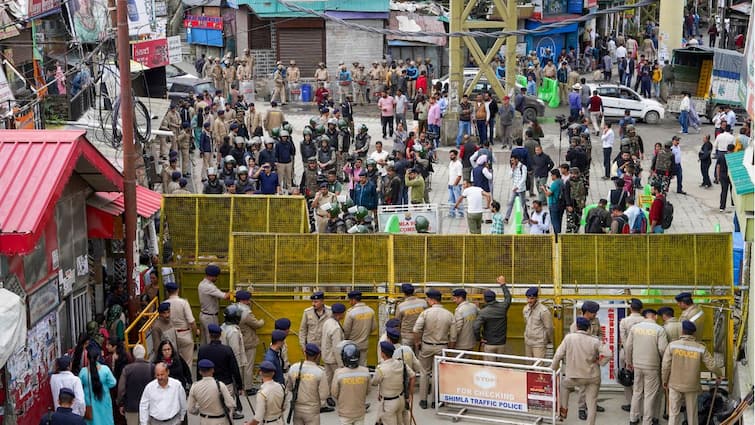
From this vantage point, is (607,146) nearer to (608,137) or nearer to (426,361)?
(608,137)

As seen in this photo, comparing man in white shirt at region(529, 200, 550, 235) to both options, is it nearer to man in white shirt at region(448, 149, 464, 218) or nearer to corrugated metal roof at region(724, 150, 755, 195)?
corrugated metal roof at region(724, 150, 755, 195)

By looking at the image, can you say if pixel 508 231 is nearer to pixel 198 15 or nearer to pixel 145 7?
pixel 145 7

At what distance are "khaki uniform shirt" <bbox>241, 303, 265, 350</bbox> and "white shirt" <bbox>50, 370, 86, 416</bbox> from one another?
2.99m

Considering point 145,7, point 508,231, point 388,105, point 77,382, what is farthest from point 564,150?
point 77,382

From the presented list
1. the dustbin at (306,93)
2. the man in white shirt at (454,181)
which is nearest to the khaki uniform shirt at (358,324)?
the man in white shirt at (454,181)

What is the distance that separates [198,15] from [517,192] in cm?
2559

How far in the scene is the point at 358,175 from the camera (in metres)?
24.4

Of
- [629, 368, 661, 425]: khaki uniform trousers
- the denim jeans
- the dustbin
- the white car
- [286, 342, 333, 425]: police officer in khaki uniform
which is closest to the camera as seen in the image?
[286, 342, 333, 425]: police officer in khaki uniform

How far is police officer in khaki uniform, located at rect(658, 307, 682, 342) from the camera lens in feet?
52.6

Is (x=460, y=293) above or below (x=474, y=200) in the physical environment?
below

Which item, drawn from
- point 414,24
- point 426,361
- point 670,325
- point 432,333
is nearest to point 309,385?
point 432,333

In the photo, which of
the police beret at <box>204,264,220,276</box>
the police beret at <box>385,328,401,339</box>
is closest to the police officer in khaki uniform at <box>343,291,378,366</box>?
the police beret at <box>385,328,401,339</box>

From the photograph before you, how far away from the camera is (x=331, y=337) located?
16.5 metres

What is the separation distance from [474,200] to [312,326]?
22.2 ft
